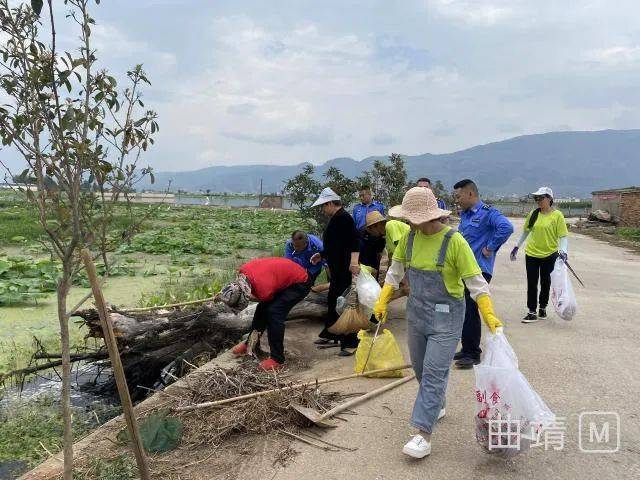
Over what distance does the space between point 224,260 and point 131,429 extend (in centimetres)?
1269

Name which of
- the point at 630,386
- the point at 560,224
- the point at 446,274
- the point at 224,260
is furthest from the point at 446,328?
the point at 224,260

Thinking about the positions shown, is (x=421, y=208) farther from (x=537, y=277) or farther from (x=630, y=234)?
(x=630, y=234)

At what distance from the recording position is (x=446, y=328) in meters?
3.43

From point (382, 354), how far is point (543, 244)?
3.11 m

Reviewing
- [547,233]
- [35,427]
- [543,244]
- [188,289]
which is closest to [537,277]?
[543,244]

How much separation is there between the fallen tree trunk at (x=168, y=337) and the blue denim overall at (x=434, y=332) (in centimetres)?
311

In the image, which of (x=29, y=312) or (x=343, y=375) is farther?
(x=29, y=312)

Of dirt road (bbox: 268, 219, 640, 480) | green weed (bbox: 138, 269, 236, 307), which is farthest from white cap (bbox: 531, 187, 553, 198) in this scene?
green weed (bbox: 138, 269, 236, 307)

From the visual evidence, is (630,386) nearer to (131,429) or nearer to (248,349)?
(248,349)

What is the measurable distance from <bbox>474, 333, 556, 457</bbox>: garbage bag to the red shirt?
2.42m

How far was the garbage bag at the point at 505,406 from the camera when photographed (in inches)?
123

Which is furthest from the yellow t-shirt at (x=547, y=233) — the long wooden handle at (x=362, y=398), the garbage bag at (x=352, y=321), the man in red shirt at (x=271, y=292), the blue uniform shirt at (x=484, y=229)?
the man in red shirt at (x=271, y=292)

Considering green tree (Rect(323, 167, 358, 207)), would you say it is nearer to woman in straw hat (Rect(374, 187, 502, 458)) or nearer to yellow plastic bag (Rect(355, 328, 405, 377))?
yellow plastic bag (Rect(355, 328, 405, 377))

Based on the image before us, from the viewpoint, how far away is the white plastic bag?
17.7 ft
